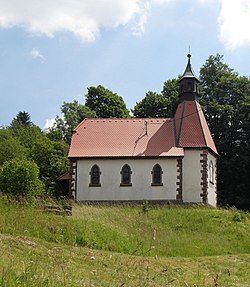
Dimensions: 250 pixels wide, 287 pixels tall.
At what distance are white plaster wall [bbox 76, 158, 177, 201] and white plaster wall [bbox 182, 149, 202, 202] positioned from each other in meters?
0.74

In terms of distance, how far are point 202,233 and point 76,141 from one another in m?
17.3

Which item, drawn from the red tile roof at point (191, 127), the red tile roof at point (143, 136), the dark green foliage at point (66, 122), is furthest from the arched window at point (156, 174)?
the dark green foliage at point (66, 122)

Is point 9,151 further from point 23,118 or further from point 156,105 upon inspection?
point 23,118

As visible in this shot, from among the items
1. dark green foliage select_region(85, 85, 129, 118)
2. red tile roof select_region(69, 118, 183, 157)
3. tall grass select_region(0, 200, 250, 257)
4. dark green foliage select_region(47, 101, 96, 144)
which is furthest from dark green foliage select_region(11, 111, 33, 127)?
tall grass select_region(0, 200, 250, 257)

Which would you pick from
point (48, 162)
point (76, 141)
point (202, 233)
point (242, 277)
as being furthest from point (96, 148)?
point (242, 277)

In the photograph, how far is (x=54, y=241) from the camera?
1677 centimetres

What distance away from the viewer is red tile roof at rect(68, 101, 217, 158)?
38.3 metres

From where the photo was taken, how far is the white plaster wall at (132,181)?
37562mm

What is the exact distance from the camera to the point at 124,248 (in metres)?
18.3

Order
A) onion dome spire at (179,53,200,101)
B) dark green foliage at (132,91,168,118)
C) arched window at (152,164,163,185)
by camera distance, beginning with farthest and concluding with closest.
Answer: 1. dark green foliage at (132,91,168,118)
2. onion dome spire at (179,53,200,101)
3. arched window at (152,164,163,185)

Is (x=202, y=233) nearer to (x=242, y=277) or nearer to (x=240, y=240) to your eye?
(x=240, y=240)

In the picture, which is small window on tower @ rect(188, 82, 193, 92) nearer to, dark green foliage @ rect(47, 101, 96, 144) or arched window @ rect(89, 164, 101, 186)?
arched window @ rect(89, 164, 101, 186)

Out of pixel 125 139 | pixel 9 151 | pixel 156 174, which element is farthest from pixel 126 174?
pixel 9 151

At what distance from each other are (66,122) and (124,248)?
5627 cm
